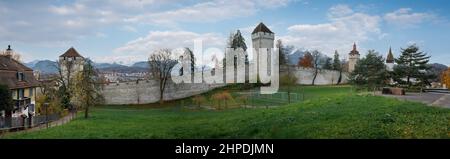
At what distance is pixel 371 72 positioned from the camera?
1998cm

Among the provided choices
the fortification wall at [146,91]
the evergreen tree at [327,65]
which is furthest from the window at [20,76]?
the evergreen tree at [327,65]

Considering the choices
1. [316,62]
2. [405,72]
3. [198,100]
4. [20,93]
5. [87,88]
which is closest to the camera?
[198,100]

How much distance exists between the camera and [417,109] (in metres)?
9.31

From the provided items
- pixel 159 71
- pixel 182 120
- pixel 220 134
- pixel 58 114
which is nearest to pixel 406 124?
pixel 220 134

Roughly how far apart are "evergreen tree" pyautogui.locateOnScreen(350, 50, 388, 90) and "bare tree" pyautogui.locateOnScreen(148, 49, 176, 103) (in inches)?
412

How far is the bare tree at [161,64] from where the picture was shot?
16492 millimetres

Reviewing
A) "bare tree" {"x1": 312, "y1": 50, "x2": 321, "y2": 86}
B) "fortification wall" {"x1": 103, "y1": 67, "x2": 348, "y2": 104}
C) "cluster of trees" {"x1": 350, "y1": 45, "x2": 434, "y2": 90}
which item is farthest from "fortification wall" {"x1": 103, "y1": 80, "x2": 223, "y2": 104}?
"bare tree" {"x1": 312, "y1": 50, "x2": 321, "y2": 86}

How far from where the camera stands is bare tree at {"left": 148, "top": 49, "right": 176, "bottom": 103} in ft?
54.1

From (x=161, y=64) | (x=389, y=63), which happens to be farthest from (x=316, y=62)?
(x=161, y=64)

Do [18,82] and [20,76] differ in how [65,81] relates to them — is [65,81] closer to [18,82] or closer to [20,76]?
[20,76]

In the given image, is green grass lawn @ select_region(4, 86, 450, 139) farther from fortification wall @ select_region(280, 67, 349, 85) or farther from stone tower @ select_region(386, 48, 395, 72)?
fortification wall @ select_region(280, 67, 349, 85)

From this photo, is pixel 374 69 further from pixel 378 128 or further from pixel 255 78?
pixel 378 128

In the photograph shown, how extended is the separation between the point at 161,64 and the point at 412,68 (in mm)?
11690

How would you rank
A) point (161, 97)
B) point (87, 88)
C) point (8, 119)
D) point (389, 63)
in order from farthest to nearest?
point (389, 63)
point (87, 88)
point (161, 97)
point (8, 119)
